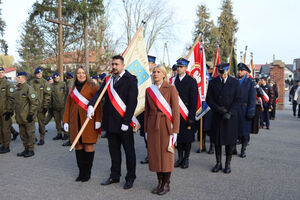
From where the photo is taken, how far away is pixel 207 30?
137 ft

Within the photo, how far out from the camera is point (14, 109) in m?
6.68

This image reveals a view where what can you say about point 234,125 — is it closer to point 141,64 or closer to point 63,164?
point 141,64

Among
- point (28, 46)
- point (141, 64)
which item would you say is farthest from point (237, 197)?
point (28, 46)

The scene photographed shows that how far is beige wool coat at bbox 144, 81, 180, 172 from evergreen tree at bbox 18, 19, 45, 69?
17799 millimetres

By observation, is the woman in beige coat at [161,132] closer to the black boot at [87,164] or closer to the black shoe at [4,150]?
the black boot at [87,164]

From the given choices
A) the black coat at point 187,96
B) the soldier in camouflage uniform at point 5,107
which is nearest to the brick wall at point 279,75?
the black coat at point 187,96

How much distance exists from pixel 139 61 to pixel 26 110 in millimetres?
3092

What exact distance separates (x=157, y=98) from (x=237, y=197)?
6.08 feet

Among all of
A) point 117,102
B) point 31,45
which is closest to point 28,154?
point 117,102

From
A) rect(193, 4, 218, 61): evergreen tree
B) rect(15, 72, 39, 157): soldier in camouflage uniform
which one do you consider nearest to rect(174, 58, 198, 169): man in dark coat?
rect(15, 72, 39, 157): soldier in camouflage uniform

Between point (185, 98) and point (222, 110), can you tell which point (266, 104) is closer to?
point (222, 110)

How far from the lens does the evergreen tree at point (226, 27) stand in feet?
136

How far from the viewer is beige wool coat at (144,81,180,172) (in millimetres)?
4008

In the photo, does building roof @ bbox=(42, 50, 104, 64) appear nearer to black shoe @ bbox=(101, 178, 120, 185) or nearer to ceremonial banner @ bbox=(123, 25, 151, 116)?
ceremonial banner @ bbox=(123, 25, 151, 116)
